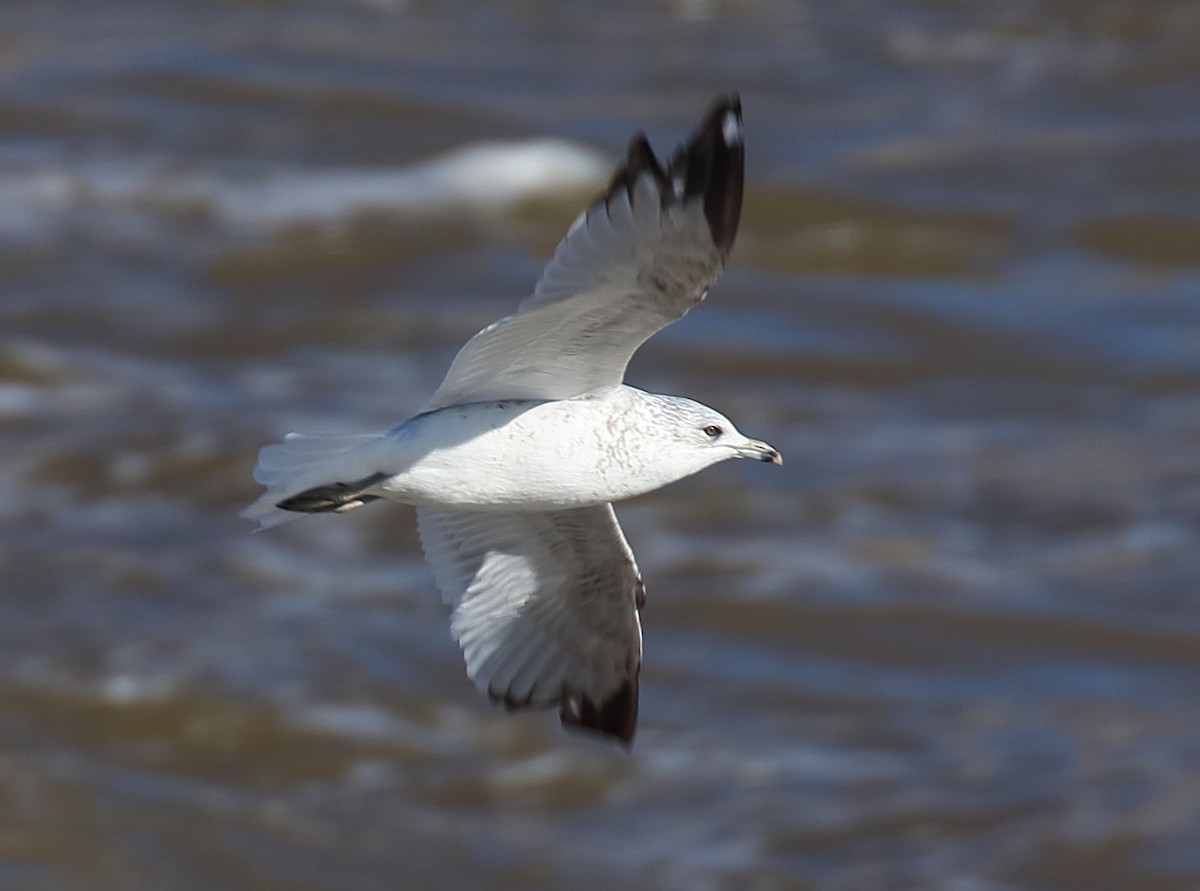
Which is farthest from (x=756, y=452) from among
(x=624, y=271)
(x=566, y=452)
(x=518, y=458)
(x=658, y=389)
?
(x=658, y=389)

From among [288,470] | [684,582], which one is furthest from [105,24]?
[288,470]

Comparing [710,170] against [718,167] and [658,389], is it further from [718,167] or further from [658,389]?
[658,389]

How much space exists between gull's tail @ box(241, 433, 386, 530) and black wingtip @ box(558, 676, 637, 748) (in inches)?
48.5

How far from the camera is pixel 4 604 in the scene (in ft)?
42.1

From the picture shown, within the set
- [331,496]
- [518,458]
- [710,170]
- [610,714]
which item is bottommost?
[610,714]

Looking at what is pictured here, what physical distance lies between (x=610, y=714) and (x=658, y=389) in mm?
9486

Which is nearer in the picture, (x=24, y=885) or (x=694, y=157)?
(x=694, y=157)

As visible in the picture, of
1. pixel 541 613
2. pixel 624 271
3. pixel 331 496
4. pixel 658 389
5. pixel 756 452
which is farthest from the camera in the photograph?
pixel 658 389

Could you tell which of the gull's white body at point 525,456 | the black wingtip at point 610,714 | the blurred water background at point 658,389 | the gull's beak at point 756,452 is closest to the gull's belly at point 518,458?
the gull's white body at point 525,456

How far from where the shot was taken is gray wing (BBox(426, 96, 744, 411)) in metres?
4.79

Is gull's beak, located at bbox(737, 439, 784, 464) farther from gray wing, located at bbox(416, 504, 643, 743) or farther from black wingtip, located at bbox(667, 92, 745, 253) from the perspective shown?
black wingtip, located at bbox(667, 92, 745, 253)

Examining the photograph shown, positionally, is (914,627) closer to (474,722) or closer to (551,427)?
(474,722)

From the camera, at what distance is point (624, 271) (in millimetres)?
4984

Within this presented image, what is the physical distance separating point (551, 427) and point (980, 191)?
552 inches
